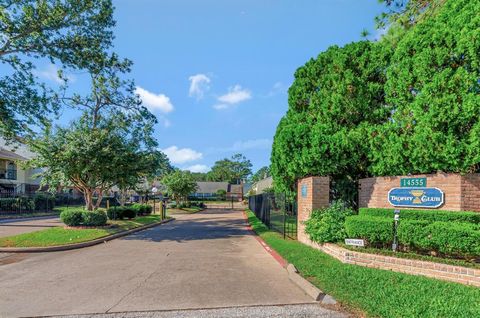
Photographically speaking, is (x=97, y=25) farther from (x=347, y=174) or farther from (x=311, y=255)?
(x=311, y=255)

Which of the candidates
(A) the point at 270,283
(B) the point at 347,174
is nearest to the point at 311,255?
(A) the point at 270,283

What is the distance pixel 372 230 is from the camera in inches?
336

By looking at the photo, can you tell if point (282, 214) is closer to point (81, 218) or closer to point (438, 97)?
point (438, 97)

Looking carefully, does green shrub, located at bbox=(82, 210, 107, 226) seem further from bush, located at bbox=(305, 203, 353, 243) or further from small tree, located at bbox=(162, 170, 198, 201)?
small tree, located at bbox=(162, 170, 198, 201)

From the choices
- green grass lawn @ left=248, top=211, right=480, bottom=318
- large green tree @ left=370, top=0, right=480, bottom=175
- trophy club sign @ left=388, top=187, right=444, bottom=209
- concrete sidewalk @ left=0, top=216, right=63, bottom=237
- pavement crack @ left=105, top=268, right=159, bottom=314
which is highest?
large green tree @ left=370, top=0, right=480, bottom=175

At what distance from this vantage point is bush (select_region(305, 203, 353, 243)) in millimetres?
9867

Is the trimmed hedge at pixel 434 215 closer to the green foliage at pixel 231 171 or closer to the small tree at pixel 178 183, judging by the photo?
the small tree at pixel 178 183

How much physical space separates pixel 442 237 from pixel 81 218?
15296 mm

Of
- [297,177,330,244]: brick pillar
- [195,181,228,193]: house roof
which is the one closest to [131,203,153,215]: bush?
[297,177,330,244]: brick pillar

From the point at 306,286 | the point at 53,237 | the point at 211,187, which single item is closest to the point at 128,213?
the point at 53,237

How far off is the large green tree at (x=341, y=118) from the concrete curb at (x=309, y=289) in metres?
5.09

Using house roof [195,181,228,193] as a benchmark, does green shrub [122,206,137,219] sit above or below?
→ above

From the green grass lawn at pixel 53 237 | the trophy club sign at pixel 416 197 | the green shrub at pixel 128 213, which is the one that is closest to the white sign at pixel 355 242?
the trophy club sign at pixel 416 197

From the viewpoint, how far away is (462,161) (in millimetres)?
8688
